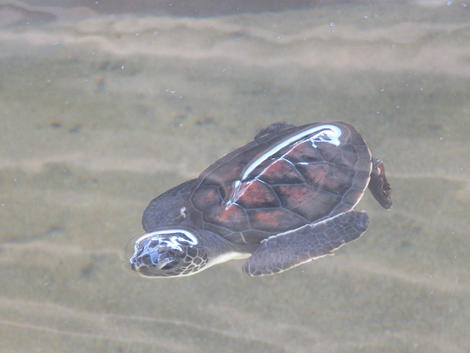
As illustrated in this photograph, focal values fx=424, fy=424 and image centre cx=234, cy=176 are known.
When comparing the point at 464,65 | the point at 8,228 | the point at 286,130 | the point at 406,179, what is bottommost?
the point at 8,228

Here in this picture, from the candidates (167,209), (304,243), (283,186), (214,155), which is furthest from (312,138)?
(167,209)

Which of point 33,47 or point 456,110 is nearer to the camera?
point 456,110

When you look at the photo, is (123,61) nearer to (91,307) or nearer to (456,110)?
(91,307)

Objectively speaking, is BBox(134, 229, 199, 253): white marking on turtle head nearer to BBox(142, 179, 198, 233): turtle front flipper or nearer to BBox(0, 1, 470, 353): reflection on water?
BBox(142, 179, 198, 233): turtle front flipper

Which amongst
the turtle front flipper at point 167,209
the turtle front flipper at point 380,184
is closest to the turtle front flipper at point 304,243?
the turtle front flipper at point 380,184

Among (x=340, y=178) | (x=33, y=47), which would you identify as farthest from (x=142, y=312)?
(x=33, y=47)

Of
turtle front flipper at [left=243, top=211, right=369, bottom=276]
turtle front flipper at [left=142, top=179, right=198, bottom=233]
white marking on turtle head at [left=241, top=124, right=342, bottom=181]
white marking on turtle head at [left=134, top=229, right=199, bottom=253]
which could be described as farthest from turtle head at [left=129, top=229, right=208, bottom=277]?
white marking on turtle head at [left=241, top=124, right=342, bottom=181]

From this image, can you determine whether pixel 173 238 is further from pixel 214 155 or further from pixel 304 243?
pixel 214 155
